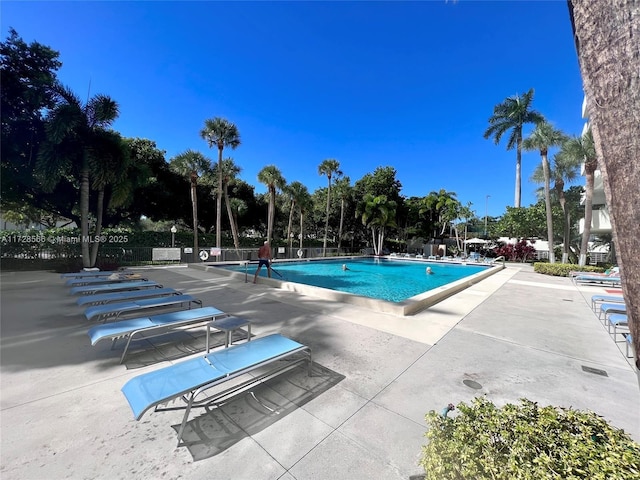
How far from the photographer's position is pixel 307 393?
296cm

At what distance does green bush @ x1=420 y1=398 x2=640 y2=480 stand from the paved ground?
711 millimetres

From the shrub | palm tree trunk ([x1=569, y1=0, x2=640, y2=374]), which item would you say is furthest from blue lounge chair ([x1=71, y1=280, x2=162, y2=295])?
the shrub

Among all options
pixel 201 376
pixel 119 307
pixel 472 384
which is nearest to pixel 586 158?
pixel 472 384

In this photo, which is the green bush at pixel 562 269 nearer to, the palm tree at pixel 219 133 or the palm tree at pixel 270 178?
the palm tree at pixel 270 178

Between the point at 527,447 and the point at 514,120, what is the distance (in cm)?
3647

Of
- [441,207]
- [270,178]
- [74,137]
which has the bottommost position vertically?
[74,137]

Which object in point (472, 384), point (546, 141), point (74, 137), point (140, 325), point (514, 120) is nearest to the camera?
point (472, 384)

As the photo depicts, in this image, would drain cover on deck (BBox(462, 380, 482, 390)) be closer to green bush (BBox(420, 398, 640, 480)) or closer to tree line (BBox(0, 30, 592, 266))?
green bush (BBox(420, 398, 640, 480))

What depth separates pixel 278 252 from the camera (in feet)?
74.0

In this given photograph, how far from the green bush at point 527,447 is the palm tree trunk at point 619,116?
55 centimetres

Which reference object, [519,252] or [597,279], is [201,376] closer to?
[597,279]

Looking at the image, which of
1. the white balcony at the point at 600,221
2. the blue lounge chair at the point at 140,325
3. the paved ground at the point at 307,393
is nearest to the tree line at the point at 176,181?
the white balcony at the point at 600,221

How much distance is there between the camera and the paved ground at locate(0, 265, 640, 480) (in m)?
2.03

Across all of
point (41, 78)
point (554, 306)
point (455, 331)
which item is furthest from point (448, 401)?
point (41, 78)
